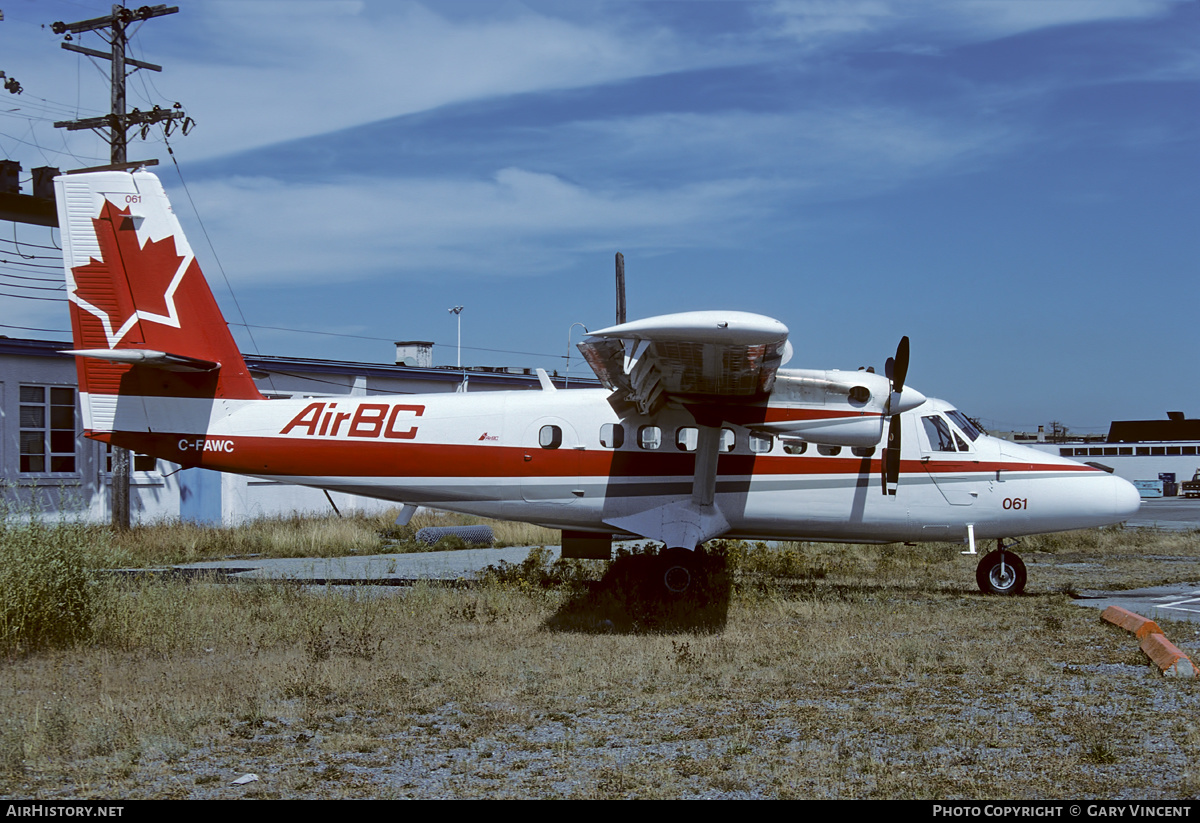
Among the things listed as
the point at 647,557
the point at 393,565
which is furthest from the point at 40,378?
the point at 647,557

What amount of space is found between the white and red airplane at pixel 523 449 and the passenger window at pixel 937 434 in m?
0.03

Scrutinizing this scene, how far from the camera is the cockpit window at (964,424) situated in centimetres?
1402

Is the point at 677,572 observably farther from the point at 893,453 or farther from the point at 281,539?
the point at 281,539

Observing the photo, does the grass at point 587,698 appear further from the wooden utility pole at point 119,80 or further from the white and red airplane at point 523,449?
the wooden utility pole at point 119,80

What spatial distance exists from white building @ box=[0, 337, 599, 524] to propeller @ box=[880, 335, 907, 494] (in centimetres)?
1555

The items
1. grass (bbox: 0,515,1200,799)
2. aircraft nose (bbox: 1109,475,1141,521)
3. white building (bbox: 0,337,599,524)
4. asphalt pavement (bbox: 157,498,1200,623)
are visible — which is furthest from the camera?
white building (bbox: 0,337,599,524)

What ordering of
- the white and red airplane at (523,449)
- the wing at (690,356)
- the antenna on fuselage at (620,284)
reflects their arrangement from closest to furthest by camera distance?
the wing at (690,356) → the white and red airplane at (523,449) → the antenna on fuselage at (620,284)

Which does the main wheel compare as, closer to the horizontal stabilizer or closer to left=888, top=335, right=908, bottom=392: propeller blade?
left=888, top=335, right=908, bottom=392: propeller blade

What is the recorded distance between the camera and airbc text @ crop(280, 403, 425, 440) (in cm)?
1381

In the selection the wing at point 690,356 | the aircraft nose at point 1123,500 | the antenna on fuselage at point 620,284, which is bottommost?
the aircraft nose at point 1123,500

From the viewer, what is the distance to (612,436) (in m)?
13.6

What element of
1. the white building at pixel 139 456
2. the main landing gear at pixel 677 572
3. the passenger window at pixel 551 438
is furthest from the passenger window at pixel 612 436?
the white building at pixel 139 456

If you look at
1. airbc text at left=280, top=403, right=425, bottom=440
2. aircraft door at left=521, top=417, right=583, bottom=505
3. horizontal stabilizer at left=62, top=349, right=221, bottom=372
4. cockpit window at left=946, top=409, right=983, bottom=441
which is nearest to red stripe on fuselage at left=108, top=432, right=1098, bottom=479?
aircraft door at left=521, top=417, right=583, bottom=505

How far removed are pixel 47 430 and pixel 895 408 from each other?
862 inches
